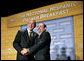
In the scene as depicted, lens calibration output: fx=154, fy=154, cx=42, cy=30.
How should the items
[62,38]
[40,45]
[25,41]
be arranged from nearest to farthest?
[40,45], [25,41], [62,38]

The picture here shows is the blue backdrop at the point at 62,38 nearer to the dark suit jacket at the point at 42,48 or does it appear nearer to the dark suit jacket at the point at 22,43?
the dark suit jacket at the point at 22,43

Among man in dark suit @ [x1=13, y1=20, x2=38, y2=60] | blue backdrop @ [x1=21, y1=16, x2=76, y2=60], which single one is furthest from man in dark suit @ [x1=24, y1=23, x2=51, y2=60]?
blue backdrop @ [x1=21, y1=16, x2=76, y2=60]

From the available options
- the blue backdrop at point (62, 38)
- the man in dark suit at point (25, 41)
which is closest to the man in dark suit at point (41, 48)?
the man in dark suit at point (25, 41)

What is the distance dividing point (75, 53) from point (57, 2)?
1399mm

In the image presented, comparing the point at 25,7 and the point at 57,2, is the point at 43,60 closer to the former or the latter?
the point at 57,2

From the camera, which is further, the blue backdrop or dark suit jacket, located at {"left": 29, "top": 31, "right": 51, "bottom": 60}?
the blue backdrop

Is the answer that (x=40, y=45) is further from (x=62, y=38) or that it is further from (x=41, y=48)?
(x=62, y=38)

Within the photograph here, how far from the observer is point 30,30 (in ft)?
6.23

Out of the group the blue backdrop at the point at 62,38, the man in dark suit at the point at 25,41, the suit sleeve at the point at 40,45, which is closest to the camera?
the suit sleeve at the point at 40,45

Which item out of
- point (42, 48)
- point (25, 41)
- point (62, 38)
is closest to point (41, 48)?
point (42, 48)

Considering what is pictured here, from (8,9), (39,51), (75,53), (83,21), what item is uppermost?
(8,9)

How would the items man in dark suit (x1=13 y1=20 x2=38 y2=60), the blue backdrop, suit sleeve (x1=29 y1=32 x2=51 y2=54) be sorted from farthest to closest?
the blue backdrop
man in dark suit (x1=13 y1=20 x2=38 y2=60)
suit sleeve (x1=29 y1=32 x2=51 y2=54)

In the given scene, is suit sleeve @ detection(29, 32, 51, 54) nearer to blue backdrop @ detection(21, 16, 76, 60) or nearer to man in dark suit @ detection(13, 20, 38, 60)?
man in dark suit @ detection(13, 20, 38, 60)

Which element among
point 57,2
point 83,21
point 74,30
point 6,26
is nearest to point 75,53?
point 74,30
